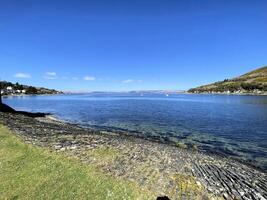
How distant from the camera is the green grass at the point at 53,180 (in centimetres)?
1539

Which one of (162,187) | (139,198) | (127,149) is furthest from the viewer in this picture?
(127,149)

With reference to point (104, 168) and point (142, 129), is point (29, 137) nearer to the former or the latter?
point (104, 168)

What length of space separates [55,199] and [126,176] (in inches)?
200

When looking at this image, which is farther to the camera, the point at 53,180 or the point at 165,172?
the point at 165,172

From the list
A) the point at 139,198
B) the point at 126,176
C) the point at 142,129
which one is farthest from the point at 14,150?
the point at 142,129

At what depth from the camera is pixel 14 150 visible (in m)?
22.4

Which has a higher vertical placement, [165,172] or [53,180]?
[53,180]

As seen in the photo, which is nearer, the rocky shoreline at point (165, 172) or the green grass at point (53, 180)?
the green grass at point (53, 180)

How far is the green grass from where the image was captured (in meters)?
15.4

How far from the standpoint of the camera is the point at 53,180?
17.1m

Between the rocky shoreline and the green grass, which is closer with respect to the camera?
the green grass

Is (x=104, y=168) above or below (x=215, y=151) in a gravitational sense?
above

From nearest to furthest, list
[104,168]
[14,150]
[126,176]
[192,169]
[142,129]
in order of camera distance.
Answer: [126,176]
[104,168]
[192,169]
[14,150]
[142,129]

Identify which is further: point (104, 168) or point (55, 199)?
point (104, 168)
